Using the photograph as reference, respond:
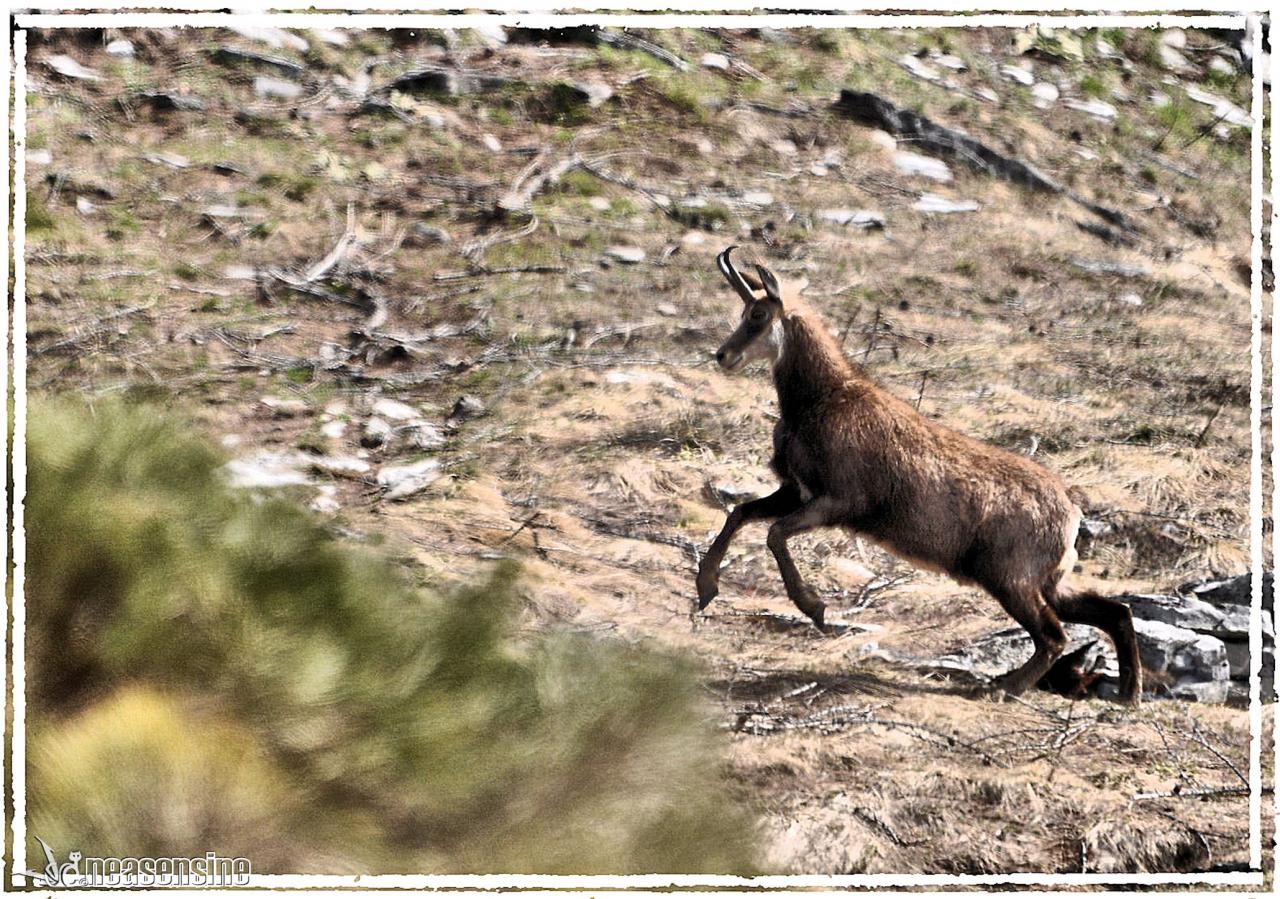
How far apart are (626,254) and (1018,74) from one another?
2.38 m

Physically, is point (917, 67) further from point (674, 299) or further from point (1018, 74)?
point (674, 299)

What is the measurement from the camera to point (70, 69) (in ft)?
23.8

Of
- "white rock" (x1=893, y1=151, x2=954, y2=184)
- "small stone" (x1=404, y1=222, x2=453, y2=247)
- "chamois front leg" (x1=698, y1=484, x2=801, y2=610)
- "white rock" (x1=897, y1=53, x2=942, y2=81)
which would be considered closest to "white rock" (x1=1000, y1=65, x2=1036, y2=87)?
"white rock" (x1=897, y1=53, x2=942, y2=81)

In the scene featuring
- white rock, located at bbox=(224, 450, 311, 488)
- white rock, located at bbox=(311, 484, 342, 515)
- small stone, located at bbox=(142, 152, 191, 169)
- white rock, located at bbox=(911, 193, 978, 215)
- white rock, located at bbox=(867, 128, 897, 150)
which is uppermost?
white rock, located at bbox=(867, 128, 897, 150)

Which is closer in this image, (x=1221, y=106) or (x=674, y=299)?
(x=674, y=299)

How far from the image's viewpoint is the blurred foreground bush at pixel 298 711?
2789 mm

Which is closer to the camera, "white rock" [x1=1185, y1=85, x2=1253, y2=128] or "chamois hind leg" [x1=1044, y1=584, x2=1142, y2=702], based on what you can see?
"chamois hind leg" [x1=1044, y1=584, x2=1142, y2=702]

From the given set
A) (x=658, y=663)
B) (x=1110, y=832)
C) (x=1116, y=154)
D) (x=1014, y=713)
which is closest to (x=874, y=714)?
(x=1014, y=713)

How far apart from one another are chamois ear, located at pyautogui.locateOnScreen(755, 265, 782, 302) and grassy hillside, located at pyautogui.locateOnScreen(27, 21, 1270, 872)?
3.69ft

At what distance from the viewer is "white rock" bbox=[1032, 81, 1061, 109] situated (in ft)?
25.4

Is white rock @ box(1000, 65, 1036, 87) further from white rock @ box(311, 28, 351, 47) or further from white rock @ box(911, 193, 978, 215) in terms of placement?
white rock @ box(311, 28, 351, 47)

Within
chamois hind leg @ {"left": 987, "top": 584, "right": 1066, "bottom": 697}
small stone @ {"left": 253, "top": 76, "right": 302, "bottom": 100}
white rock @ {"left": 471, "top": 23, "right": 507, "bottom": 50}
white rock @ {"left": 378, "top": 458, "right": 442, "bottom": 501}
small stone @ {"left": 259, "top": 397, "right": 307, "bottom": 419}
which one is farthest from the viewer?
white rock @ {"left": 471, "top": 23, "right": 507, "bottom": 50}

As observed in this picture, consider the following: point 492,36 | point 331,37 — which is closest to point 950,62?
point 492,36
